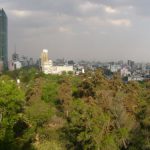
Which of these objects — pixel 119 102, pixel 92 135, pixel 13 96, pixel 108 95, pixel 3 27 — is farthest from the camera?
pixel 3 27

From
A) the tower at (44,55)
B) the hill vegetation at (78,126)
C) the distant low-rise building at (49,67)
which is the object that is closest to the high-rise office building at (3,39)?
the tower at (44,55)

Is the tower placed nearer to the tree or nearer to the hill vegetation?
the hill vegetation

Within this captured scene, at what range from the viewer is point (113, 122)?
87.3 feet

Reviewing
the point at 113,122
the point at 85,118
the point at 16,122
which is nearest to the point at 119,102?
the point at 113,122

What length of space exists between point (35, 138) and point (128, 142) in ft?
18.9

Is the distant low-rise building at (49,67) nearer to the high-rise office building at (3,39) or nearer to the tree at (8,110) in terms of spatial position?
the high-rise office building at (3,39)

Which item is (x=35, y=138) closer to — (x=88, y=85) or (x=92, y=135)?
(x=92, y=135)

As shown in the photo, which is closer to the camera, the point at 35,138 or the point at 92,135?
the point at 92,135

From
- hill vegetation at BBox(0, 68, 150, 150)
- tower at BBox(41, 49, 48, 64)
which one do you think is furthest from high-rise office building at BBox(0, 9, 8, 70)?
hill vegetation at BBox(0, 68, 150, 150)

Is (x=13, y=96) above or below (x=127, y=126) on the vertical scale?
above

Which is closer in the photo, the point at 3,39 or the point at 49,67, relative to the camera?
the point at 49,67

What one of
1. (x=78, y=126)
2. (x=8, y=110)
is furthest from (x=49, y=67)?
(x=78, y=126)

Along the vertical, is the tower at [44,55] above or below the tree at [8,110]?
below

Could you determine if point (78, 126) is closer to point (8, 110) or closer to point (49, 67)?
point (8, 110)
